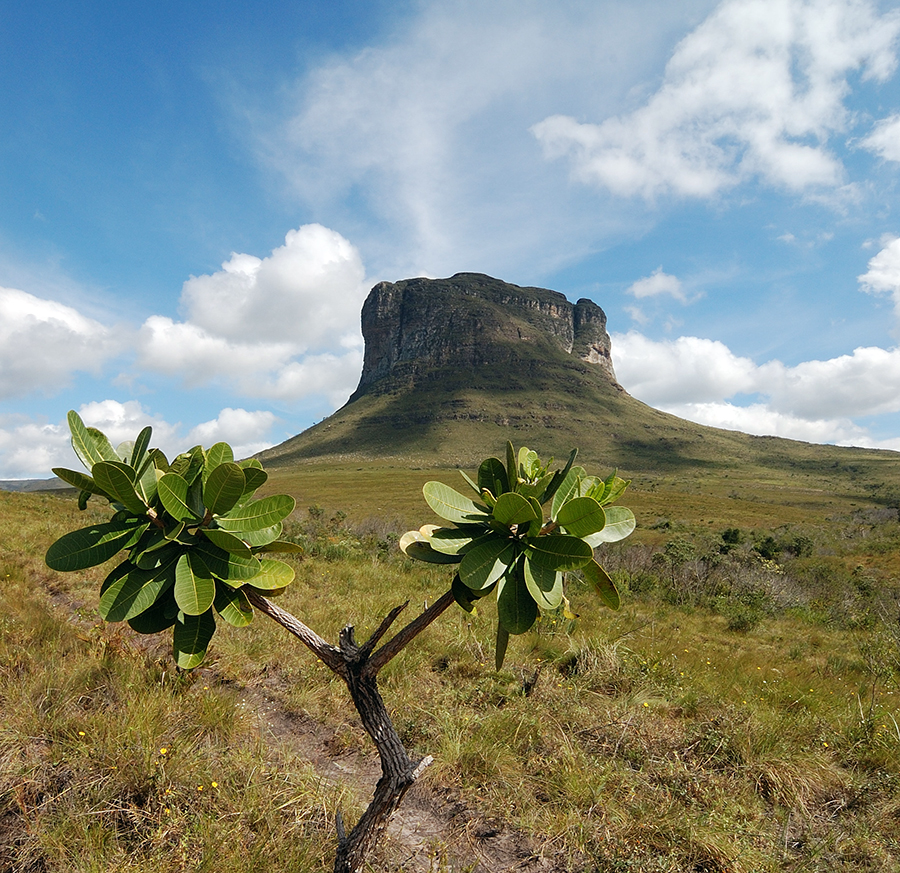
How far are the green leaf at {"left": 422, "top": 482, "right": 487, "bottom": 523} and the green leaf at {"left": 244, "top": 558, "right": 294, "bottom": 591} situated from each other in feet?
1.63

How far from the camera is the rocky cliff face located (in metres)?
153

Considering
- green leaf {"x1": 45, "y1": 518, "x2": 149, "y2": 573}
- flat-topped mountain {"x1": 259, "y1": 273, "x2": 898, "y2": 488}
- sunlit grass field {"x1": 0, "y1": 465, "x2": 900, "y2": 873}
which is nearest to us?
green leaf {"x1": 45, "y1": 518, "x2": 149, "y2": 573}

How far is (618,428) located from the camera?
389 feet

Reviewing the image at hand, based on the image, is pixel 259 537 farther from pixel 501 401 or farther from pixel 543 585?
pixel 501 401

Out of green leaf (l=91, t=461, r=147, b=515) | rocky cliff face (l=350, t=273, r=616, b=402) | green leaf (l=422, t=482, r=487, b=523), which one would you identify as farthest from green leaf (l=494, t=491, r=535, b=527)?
rocky cliff face (l=350, t=273, r=616, b=402)

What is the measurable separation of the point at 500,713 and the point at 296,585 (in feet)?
17.4

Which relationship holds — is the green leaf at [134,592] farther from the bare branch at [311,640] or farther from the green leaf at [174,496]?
the bare branch at [311,640]

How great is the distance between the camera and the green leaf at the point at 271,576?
4.69ft

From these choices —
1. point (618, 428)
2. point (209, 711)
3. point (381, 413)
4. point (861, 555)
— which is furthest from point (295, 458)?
point (209, 711)

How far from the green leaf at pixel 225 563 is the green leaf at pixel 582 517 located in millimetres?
936

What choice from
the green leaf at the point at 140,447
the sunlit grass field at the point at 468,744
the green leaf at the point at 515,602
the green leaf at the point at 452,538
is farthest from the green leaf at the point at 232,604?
the sunlit grass field at the point at 468,744

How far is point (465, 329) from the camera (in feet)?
511

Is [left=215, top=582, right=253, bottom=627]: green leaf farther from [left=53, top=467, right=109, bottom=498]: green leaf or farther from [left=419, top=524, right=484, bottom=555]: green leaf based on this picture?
[left=419, top=524, right=484, bottom=555]: green leaf

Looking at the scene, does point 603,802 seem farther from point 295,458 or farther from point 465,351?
point 465,351
